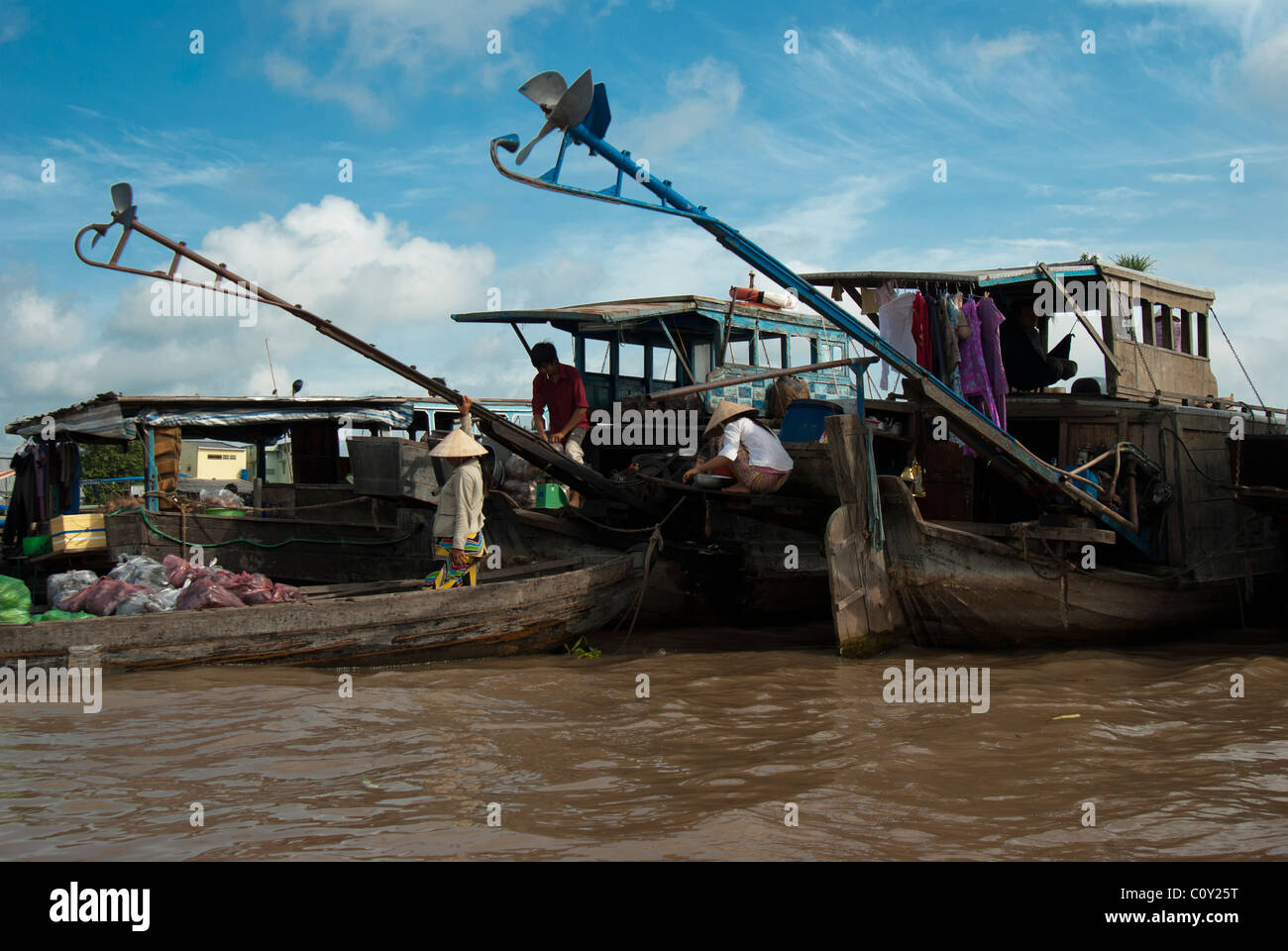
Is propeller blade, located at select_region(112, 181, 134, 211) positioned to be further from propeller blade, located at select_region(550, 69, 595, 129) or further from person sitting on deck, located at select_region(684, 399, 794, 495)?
person sitting on deck, located at select_region(684, 399, 794, 495)

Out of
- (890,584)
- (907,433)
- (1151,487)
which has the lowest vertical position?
(890,584)

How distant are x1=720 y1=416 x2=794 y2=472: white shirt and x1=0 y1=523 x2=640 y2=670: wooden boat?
129cm

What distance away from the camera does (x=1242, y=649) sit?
25.6ft

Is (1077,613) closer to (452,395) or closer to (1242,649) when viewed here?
(1242,649)

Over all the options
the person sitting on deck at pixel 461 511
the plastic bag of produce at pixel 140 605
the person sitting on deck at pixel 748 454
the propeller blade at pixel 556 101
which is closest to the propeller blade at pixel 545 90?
the propeller blade at pixel 556 101

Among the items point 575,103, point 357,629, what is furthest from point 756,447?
point 357,629

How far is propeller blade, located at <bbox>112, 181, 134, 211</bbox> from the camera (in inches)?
238

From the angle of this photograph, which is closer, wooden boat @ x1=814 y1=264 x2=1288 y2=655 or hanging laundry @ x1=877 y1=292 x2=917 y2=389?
wooden boat @ x1=814 y1=264 x2=1288 y2=655

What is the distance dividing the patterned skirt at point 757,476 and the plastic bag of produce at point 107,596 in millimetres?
4753

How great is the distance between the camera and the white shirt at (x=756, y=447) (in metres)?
7.92

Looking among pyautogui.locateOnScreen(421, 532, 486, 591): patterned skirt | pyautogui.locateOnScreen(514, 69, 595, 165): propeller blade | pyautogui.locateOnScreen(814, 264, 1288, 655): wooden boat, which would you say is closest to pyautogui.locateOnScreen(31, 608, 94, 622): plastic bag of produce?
pyautogui.locateOnScreen(421, 532, 486, 591): patterned skirt

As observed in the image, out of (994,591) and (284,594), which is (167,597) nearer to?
(284,594)
